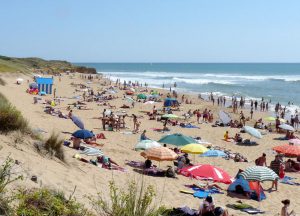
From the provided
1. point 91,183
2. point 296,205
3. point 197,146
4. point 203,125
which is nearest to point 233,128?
point 203,125

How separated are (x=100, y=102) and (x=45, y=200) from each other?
2671 centimetres

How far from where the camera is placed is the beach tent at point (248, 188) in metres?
10.8

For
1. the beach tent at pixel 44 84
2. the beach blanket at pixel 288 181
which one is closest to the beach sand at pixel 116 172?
the beach blanket at pixel 288 181

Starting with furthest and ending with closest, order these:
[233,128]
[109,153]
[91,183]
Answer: [233,128] → [109,153] → [91,183]

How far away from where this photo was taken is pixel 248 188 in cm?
1091

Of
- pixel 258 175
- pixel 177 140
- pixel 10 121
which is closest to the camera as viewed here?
pixel 10 121

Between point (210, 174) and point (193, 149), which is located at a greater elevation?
point (193, 149)

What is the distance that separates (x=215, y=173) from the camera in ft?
34.9

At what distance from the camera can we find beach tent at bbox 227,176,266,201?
10789 millimetres

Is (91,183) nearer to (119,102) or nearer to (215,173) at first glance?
(215,173)

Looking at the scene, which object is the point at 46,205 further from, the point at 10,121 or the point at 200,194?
the point at 200,194

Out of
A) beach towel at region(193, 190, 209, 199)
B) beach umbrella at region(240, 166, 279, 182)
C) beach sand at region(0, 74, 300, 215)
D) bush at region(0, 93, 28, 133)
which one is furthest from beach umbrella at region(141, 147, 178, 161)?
bush at region(0, 93, 28, 133)

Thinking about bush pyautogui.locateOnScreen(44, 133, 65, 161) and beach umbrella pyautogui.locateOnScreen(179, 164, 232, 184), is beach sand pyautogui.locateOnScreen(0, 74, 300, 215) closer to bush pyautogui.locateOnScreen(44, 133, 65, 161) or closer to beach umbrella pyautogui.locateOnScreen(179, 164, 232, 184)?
bush pyautogui.locateOnScreen(44, 133, 65, 161)

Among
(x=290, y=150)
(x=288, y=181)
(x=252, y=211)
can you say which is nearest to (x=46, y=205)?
(x=252, y=211)
